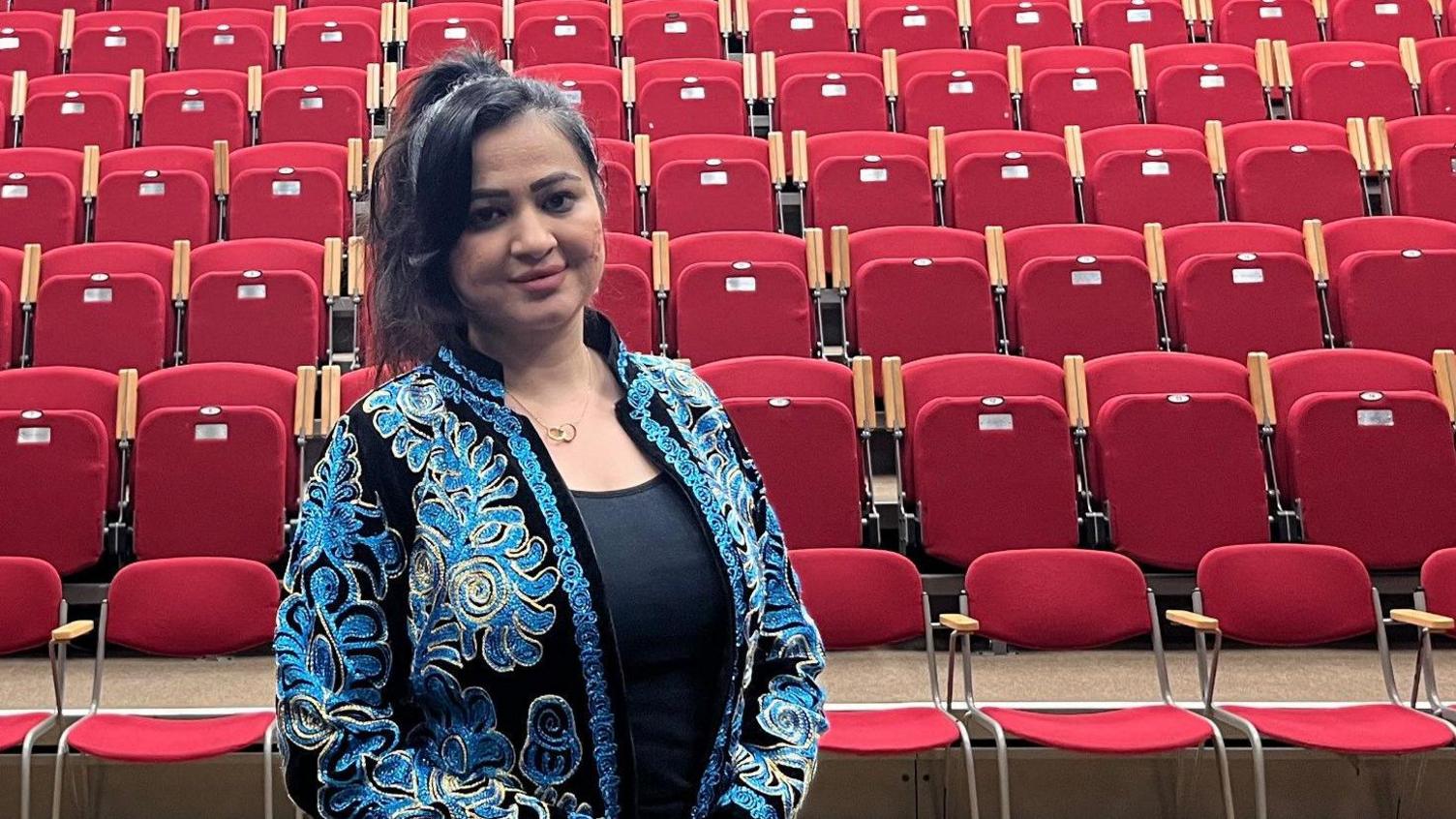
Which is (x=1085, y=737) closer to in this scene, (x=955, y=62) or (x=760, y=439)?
(x=760, y=439)

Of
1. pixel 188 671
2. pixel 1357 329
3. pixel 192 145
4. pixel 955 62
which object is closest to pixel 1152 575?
pixel 1357 329

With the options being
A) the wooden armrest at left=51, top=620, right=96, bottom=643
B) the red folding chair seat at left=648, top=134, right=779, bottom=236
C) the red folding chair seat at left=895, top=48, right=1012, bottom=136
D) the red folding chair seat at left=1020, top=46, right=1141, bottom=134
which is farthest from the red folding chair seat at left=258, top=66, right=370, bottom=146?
the wooden armrest at left=51, top=620, right=96, bottom=643

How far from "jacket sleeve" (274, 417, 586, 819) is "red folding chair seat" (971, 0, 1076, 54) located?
2.82 metres

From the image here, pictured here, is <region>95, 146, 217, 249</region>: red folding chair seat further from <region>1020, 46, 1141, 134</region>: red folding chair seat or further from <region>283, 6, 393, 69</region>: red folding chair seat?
<region>1020, 46, 1141, 134</region>: red folding chair seat

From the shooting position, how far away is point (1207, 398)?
1.56m

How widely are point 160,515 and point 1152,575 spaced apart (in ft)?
3.92

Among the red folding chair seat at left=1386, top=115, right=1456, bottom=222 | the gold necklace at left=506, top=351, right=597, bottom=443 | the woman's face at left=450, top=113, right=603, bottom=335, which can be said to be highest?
the red folding chair seat at left=1386, top=115, right=1456, bottom=222

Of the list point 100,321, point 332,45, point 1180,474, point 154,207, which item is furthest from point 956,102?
point 100,321

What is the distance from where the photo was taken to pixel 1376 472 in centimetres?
154

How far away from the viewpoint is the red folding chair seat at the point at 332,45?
117 inches

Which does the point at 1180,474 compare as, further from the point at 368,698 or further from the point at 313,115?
the point at 313,115

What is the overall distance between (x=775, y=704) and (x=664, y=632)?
66mm

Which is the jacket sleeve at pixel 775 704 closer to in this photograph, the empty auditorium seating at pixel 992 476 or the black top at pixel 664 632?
the black top at pixel 664 632

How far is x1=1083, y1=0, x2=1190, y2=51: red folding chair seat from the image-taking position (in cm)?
300
